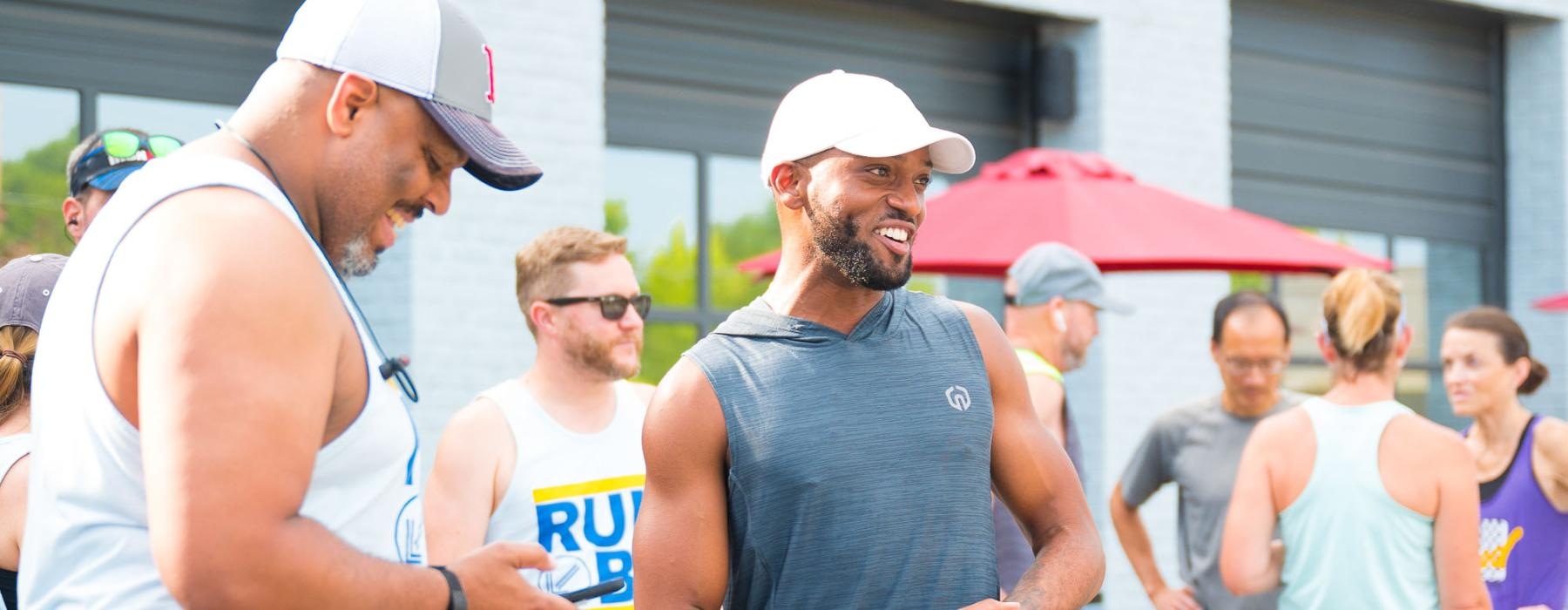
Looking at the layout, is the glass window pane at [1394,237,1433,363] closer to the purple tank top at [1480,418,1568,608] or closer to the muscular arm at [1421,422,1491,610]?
the purple tank top at [1480,418,1568,608]

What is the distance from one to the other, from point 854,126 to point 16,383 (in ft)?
5.59

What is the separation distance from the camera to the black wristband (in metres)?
1.97

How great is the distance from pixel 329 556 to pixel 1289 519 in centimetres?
314

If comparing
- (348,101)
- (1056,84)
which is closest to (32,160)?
(348,101)

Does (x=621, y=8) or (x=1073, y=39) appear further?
(x=1073, y=39)

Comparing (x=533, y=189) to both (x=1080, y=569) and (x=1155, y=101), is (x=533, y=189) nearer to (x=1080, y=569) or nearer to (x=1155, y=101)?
(x=1155, y=101)

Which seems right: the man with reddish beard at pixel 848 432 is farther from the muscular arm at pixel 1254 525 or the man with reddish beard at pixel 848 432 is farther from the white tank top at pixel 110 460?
the muscular arm at pixel 1254 525

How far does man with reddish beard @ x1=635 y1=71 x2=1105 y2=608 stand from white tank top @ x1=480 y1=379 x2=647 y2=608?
4.46 ft

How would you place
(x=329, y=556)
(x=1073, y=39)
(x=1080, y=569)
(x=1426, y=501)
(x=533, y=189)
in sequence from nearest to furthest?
(x=329, y=556), (x=1080, y=569), (x=1426, y=501), (x=533, y=189), (x=1073, y=39)

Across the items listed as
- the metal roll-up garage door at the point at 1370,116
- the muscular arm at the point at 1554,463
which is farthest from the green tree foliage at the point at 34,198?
the metal roll-up garage door at the point at 1370,116

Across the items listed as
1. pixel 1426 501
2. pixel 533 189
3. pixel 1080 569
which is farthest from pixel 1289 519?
pixel 533 189

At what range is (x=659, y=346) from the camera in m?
7.98

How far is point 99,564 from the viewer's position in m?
1.92

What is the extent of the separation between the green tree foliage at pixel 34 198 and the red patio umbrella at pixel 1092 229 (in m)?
2.81
